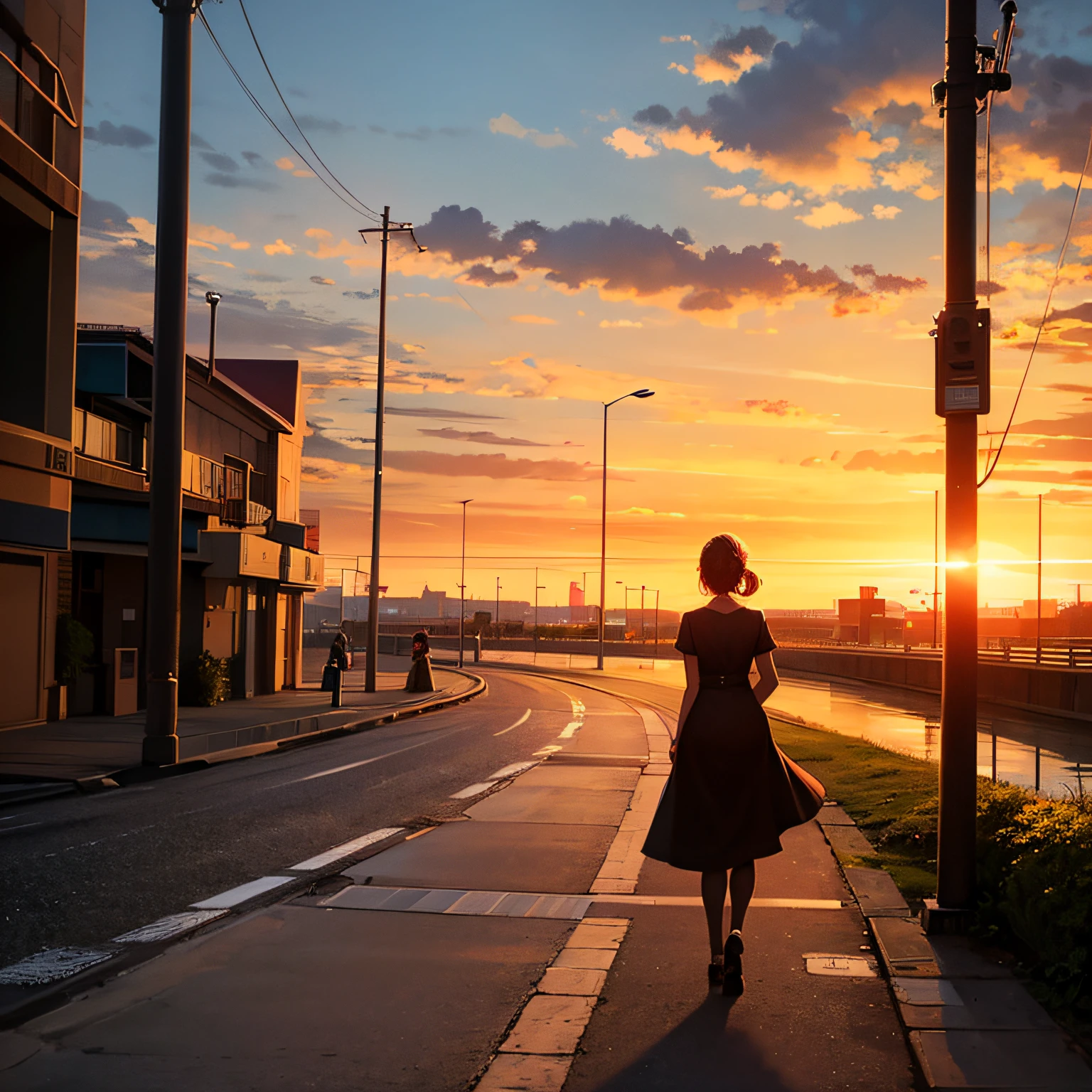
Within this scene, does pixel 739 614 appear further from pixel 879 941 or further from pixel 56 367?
pixel 56 367

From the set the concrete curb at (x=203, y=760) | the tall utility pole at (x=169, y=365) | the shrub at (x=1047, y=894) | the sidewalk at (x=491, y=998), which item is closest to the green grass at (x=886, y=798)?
the sidewalk at (x=491, y=998)

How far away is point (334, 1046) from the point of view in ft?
13.9

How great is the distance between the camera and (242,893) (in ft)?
22.7

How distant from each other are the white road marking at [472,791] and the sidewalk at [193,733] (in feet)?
14.0

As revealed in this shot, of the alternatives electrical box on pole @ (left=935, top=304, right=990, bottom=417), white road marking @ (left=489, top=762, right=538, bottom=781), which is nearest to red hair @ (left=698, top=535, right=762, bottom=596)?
electrical box on pole @ (left=935, top=304, right=990, bottom=417)

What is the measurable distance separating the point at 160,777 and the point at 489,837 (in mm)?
6580

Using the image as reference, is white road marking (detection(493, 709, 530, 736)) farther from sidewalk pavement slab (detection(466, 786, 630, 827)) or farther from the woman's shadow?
the woman's shadow

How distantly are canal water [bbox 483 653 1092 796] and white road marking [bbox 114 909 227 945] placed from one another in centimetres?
1080

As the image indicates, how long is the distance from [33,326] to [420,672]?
16.6 m

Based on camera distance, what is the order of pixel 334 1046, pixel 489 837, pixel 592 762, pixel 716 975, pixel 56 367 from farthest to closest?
pixel 56 367
pixel 592 762
pixel 489 837
pixel 716 975
pixel 334 1046

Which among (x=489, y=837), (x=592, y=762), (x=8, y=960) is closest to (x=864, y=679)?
(x=592, y=762)

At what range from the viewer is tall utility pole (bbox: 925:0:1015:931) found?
5.84 meters

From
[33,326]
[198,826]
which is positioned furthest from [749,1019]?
[33,326]

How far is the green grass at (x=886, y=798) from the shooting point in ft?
25.3
